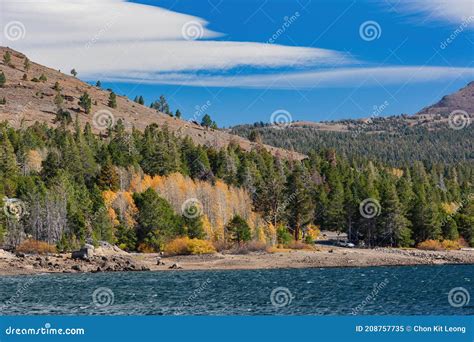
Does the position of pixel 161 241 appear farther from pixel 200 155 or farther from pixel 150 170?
pixel 200 155

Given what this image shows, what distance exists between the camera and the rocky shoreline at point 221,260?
90000 millimetres

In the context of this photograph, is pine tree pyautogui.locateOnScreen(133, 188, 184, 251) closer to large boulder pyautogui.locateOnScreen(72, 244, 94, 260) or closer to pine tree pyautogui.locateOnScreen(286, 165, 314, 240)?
large boulder pyautogui.locateOnScreen(72, 244, 94, 260)

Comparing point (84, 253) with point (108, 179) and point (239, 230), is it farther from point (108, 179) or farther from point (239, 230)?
point (108, 179)

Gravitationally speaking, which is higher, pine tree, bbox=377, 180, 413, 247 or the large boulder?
pine tree, bbox=377, 180, 413, 247

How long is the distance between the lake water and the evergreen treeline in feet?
68.6

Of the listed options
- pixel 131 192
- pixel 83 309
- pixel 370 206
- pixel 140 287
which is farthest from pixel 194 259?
pixel 83 309

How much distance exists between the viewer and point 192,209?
117812 millimetres

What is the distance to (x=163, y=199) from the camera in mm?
114125

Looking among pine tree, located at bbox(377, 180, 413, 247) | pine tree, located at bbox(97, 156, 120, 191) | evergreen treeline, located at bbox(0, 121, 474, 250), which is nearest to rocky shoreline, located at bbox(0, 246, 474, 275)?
pine tree, located at bbox(377, 180, 413, 247)

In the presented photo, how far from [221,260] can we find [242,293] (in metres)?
37.8

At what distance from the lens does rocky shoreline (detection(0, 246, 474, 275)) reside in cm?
9000

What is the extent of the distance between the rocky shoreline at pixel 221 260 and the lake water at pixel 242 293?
5.61 meters

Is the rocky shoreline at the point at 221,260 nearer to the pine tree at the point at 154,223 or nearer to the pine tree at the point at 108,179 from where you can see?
the pine tree at the point at 154,223

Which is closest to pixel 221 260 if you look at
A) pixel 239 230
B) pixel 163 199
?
pixel 239 230
